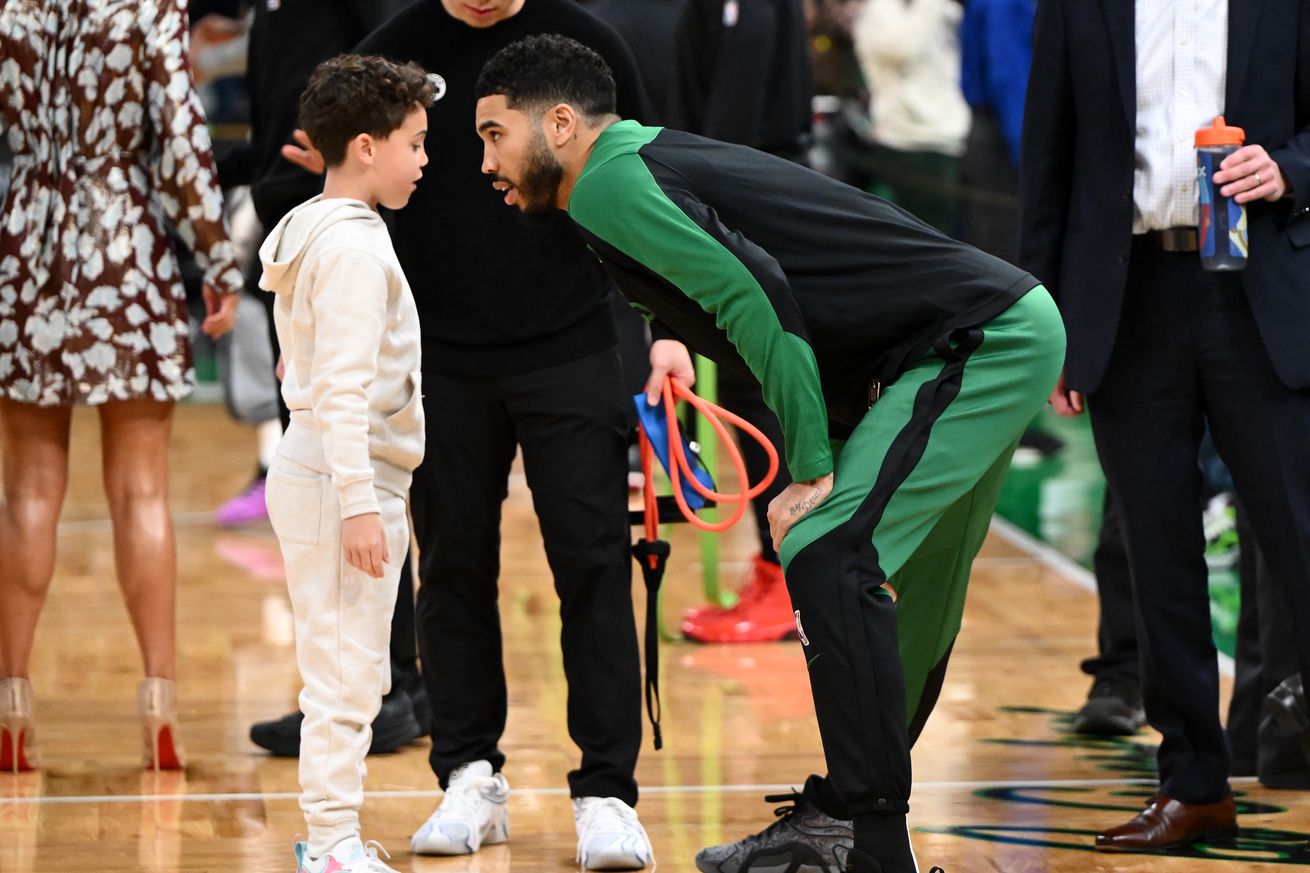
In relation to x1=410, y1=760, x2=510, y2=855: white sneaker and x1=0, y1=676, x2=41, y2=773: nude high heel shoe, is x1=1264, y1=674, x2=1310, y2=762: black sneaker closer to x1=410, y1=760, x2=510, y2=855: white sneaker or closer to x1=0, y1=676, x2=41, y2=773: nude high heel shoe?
x1=410, y1=760, x2=510, y2=855: white sneaker

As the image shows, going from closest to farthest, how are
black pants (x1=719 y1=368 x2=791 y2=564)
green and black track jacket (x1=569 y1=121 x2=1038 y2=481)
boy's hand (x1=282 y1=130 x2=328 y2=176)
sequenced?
green and black track jacket (x1=569 y1=121 x2=1038 y2=481)
boy's hand (x1=282 y1=130 x2=328 y2=176)
black pants (x1=719 y1=368 x2=791 y2=564)

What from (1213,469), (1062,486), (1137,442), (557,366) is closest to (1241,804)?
(1137,442)

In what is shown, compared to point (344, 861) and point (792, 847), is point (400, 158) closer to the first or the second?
point (344, 861)

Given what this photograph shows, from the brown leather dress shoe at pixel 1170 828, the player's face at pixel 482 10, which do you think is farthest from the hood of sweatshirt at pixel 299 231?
the brown leather dress shoe at pixel 1170 828

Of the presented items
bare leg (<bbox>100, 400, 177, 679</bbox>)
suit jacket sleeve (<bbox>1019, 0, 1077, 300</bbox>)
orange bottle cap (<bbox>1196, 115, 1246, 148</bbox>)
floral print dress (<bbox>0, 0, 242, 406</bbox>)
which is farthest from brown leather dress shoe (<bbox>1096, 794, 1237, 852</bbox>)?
floral print dress (<bbox>0, 0, 242, 406</bbox>)

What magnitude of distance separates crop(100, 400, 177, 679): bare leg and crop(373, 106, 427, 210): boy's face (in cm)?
120

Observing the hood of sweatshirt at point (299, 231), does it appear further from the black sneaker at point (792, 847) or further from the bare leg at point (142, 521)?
the black sneaker at point (792, 847)

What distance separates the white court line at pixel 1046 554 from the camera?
6176 millimetres

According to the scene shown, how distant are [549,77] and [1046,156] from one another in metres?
1.12

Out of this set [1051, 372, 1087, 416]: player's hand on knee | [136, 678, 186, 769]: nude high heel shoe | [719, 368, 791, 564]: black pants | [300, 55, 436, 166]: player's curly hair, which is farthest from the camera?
[719, 368, 791, 564]: black pants

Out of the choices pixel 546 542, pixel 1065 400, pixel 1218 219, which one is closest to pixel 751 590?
pixel 1065 400

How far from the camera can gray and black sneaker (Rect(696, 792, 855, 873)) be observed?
11.2 feet

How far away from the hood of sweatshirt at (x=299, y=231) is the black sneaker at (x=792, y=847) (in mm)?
1267

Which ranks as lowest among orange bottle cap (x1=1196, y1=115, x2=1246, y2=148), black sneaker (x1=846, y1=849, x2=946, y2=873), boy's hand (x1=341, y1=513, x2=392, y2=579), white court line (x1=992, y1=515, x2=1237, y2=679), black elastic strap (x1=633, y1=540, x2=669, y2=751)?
white court line (x1=992, y1=515, x2=1237, y2=679)
